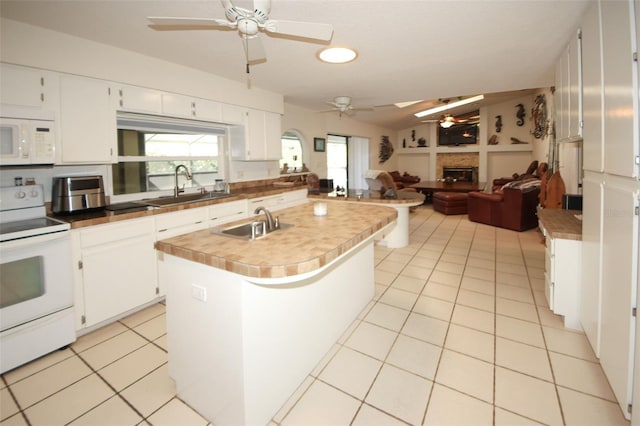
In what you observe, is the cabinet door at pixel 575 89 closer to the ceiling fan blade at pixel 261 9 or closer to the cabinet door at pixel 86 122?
the ceiling fan blade at pixel 261 9

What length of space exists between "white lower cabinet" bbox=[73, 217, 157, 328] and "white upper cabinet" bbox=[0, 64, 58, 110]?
106 cm

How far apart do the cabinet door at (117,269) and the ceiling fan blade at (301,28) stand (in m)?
1.99

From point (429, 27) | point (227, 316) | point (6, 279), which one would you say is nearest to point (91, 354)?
point (6, 279)

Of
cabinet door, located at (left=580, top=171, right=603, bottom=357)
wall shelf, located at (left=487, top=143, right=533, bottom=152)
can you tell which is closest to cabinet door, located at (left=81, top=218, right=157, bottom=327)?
cabinet door, located at (left=580, top=171, right=603, bottom=357)

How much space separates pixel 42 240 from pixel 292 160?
4.32 metres

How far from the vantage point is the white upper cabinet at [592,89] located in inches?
68.1

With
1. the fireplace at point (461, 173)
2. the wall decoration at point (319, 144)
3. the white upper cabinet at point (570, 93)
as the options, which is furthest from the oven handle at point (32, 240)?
the fireplace at point (461, 173)

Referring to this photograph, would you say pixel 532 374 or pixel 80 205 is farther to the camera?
pixel 80 205

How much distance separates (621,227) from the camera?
57.4 inches

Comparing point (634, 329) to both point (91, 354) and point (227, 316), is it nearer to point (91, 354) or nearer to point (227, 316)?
point (227, 316)

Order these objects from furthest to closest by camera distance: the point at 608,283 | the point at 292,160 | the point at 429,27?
the point at 292,160, the point at 429,27, the point at 608,283

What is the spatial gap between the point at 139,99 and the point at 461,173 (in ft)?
32.8

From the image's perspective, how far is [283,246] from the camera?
149 centimetres

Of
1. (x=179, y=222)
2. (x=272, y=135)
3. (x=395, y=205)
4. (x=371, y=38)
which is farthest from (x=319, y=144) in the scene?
(x=179, y=222)
